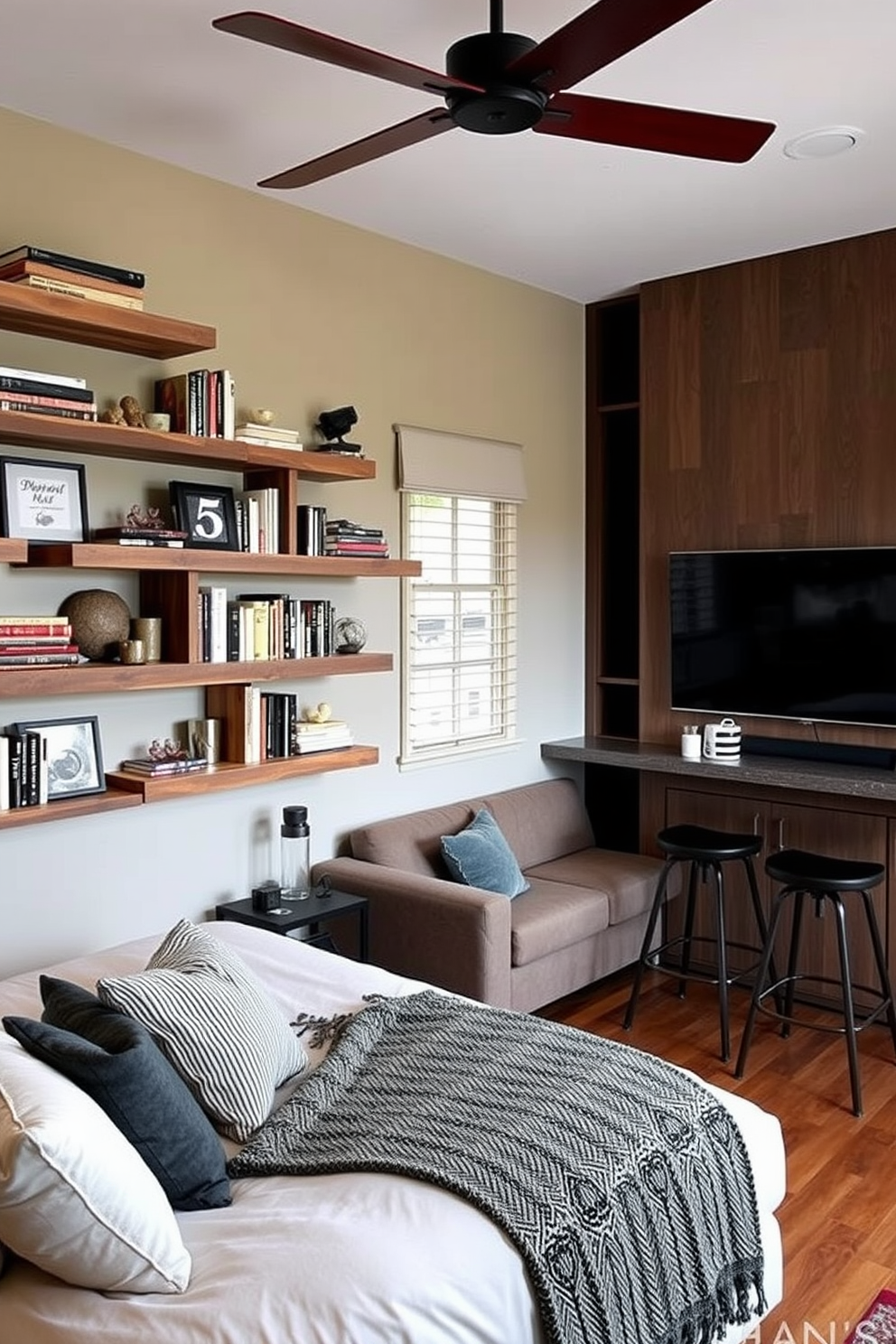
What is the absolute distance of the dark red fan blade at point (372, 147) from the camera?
7.34 feet

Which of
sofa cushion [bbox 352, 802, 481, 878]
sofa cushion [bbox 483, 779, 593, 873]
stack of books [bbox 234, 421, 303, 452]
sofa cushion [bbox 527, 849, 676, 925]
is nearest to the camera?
stack of books [bbox 234, 421, 303, 452]

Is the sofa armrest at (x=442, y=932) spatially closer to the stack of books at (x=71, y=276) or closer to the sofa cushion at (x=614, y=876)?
the sofa cushion at (x=614, y=876)

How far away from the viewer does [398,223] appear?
393 cm

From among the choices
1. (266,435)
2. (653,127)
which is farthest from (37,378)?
(653,127)

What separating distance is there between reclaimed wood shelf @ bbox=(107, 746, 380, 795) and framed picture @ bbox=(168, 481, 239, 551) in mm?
685

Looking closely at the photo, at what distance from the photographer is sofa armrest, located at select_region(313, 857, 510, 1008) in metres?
3.48

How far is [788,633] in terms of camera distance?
4.31m

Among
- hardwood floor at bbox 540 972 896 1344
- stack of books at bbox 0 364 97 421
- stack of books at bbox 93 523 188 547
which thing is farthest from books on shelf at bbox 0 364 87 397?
hardwood floor at bbox 540 972 896 1344

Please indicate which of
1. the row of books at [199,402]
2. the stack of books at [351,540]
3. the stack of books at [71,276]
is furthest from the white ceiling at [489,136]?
the stack of books at [351,540]

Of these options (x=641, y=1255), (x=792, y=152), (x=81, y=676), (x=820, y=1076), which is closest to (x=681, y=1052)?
(x=820, y=1076)

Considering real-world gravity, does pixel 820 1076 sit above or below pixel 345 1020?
below

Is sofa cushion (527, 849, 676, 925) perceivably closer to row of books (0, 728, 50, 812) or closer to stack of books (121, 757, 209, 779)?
stack of books (121, 757, 209, 779)

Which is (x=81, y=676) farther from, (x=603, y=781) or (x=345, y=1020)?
(x=603, y=781)

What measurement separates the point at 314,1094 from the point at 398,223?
302cm
